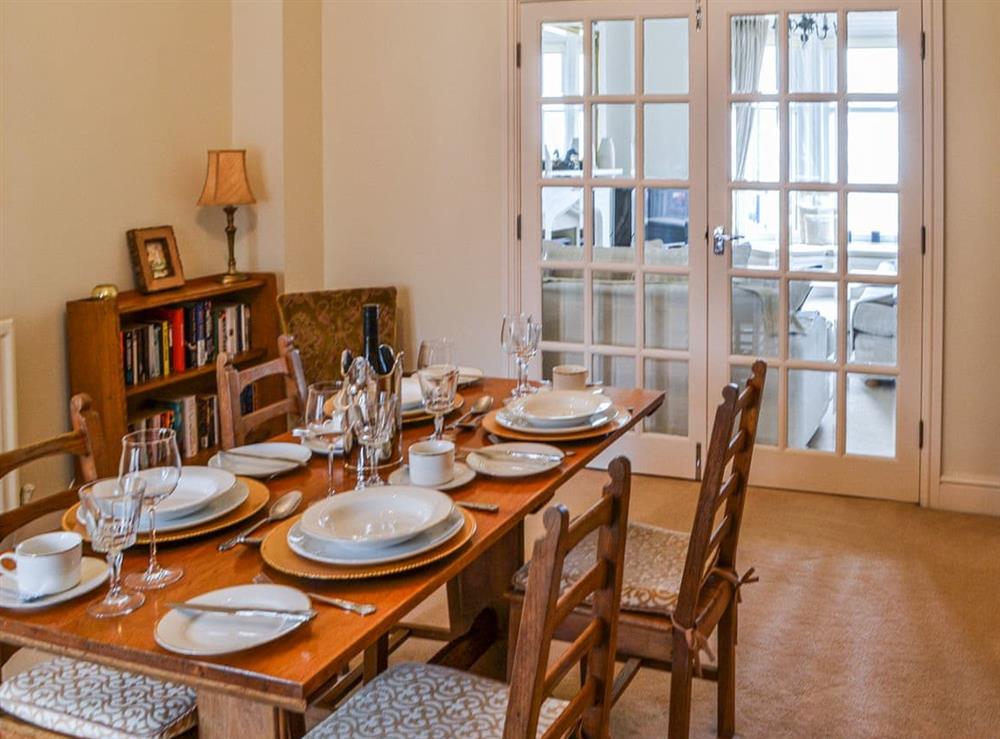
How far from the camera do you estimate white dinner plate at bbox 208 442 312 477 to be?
2.46m

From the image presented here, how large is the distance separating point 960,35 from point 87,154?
3.28m

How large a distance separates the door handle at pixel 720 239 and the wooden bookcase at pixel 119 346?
192cm

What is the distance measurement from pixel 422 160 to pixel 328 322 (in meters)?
0.85

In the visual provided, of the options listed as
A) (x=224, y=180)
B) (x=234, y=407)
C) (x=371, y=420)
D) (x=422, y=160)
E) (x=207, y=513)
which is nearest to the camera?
(x=207, y=513)

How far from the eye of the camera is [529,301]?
5.28m

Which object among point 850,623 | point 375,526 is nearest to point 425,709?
point 375,526

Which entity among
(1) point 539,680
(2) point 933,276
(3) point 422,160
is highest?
(3) point 422,160

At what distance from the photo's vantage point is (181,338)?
477 centimetres

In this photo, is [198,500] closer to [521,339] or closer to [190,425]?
[521,339]

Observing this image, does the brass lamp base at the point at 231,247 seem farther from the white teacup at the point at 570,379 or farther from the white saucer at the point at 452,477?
the white saucer at the point at 452,477

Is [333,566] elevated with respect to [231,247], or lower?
lower

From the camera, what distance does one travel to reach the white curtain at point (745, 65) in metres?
4.77

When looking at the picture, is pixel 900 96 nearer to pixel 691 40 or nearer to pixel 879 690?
pixel 691 40

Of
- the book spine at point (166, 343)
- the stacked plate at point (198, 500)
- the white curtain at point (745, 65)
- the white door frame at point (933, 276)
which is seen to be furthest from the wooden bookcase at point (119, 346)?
the white door frame at point (933, 276)
